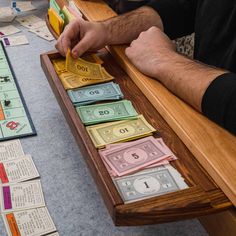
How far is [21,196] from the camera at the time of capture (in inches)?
30.5

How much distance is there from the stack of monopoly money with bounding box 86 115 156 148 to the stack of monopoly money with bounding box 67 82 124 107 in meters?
0.09

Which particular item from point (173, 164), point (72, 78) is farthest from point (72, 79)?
point (173, 164)

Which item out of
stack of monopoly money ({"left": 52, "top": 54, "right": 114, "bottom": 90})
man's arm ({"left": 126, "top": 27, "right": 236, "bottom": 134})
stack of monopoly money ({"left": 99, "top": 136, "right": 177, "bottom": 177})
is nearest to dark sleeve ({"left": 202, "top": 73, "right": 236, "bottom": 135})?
man's arm ({"left": 126, "top": 27, "right": 236, "bottom": 134})

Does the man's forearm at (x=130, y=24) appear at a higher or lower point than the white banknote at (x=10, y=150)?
higher

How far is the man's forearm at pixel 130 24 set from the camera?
1103 millimetres

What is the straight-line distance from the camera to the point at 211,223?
70 centimetres

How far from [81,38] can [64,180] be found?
419mm

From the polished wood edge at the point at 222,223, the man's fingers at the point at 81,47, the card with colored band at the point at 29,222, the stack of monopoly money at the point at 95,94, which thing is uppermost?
the man's fingers at the point at 81,47

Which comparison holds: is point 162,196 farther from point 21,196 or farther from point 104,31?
point 104,31

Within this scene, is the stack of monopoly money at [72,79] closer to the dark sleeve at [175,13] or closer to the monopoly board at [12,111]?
the monopoly board at [12,111]

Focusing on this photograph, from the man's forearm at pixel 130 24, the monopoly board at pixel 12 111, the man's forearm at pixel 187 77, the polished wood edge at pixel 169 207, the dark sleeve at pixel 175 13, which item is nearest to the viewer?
the polished wood edge at pixel 169 207

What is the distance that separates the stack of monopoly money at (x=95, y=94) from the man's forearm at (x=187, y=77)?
10cm

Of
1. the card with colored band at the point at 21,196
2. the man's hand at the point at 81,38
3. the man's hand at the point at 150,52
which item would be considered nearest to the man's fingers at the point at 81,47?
the man's hand at the point at 81,38

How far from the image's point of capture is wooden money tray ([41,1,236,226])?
597mm
